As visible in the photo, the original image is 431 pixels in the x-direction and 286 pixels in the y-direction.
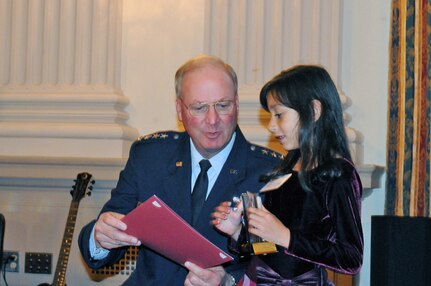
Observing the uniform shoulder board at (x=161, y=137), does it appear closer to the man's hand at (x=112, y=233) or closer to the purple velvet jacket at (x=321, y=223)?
the man's hand at (x=112, y=233)

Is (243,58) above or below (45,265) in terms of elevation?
above

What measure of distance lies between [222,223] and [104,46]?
2.28 metres

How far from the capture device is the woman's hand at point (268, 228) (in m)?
2.40

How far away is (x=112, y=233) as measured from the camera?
268 cm

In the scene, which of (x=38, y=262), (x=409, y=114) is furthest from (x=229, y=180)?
(x=38, y=262)

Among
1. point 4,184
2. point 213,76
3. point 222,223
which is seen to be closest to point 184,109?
point 213,76

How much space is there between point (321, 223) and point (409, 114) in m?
1.95

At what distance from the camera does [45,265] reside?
450 cm

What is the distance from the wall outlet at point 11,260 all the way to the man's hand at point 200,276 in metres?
2.09

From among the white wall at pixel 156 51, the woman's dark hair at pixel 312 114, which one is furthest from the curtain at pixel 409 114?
the woman's dark hair at pixel 312 114

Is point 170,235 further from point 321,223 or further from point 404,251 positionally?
point 404,251

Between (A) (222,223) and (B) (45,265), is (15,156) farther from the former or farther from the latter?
(A) (222,223)

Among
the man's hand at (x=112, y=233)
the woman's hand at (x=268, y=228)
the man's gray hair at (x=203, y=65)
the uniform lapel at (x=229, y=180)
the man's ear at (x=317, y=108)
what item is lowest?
the man's hand at (x=112, y=233)

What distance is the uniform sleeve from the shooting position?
239 centimetres
